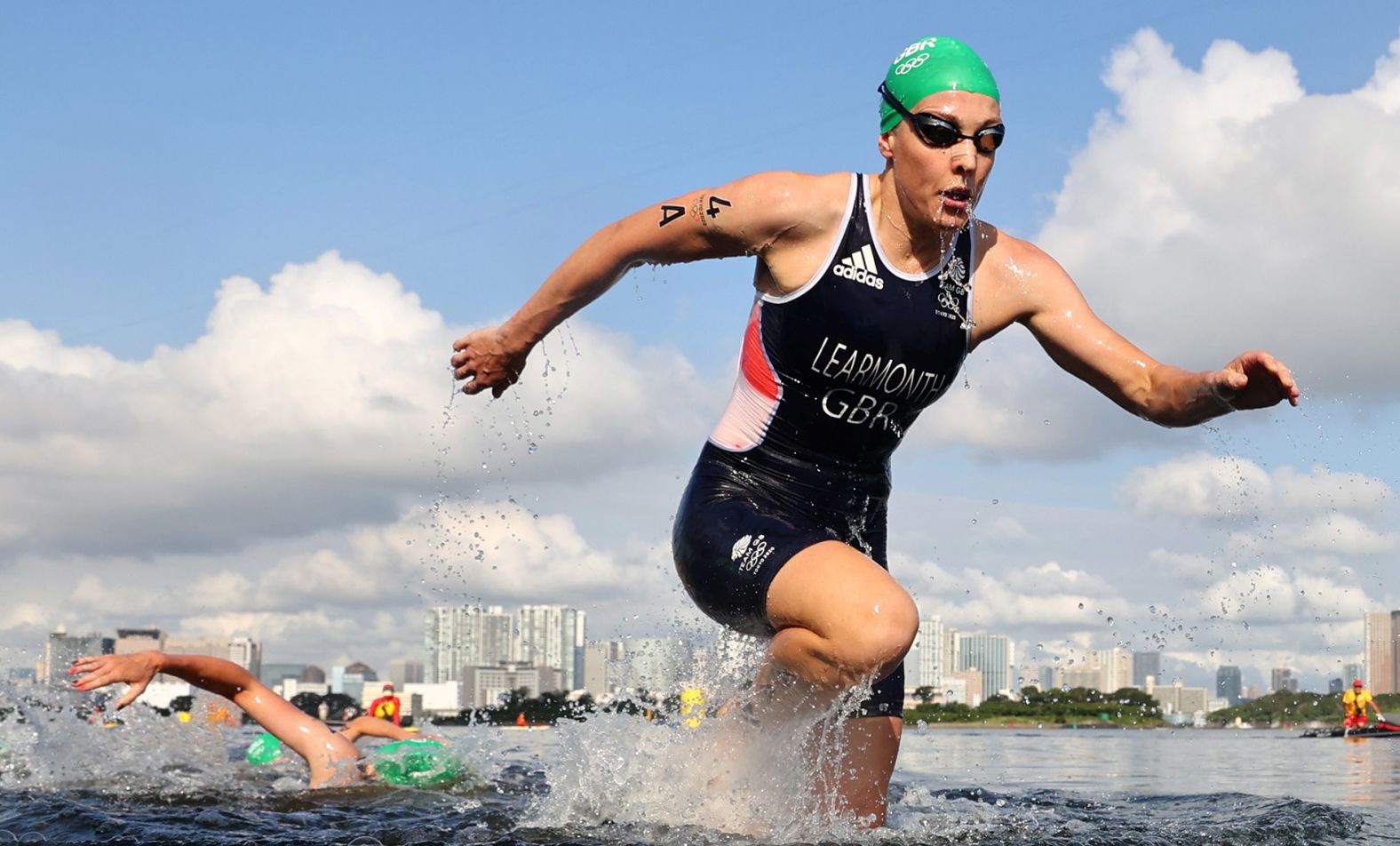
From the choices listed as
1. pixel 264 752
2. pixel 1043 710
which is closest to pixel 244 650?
pixel 1043 710

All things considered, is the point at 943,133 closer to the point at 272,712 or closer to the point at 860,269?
the point at 860,269

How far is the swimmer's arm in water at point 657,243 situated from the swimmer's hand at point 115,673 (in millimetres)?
3417

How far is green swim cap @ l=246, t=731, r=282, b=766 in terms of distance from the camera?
1262 cm

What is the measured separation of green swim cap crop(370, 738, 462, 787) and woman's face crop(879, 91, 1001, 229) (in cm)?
659

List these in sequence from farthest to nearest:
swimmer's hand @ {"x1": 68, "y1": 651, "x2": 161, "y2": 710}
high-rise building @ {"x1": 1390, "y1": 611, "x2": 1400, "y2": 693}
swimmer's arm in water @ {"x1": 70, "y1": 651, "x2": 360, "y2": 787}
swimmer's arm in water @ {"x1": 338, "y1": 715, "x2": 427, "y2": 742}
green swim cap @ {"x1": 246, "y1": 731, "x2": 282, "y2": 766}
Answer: high-rise building @ {"x1": 1390, "y1": 611, "x2": 1400, "y2": 693}, green swim cap @ {"x1": 246, "y1": 731, "x2": 282, "y2": 766}, swimmer's arm in water @ {"x1": 338, "y1": 715, "x2": 427, "y2": 742}, swimmer's arm in water @ {"x1": 70, "y1": 651, "x2": 360, "y2": 787}, swimmer's hand @ {"x1": 68, "y1": 651, "x2": 161, "y2": 710}

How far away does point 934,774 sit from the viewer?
12.4 metres

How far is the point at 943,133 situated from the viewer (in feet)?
15.3

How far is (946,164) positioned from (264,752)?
10296mm

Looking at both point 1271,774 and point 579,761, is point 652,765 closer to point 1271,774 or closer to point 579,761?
point 579,761

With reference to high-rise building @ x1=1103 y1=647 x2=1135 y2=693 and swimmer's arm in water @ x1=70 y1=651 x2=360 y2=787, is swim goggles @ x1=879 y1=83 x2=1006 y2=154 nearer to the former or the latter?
high-rise building @ x1=1103 y1=647 x2=1135 y2=693

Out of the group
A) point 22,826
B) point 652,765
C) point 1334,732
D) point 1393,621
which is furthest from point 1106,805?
point 1393,621

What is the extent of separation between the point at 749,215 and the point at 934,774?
8854 millimetres

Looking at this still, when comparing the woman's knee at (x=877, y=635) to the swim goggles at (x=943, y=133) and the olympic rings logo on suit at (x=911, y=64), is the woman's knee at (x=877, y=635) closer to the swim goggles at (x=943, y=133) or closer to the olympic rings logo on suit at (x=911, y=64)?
the swim goggles at (x=943, y=133)

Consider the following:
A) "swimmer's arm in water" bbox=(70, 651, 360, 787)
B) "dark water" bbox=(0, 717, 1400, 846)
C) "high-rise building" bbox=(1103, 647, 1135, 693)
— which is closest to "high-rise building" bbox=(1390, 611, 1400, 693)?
"high-rise building" bbox=(1103, 647, 1135, 693)
